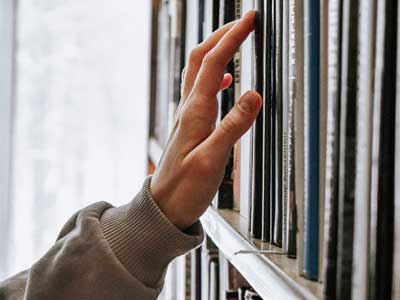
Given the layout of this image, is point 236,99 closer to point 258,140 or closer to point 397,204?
point 258,140

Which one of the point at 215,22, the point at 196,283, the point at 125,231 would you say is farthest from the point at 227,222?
the point at 196,283

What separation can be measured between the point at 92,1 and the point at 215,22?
6.07ft

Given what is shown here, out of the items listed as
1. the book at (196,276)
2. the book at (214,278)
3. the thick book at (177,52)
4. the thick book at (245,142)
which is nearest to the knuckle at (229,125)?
the thick book at (245,142)

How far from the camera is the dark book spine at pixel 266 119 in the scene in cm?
52

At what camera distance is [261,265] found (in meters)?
0.45

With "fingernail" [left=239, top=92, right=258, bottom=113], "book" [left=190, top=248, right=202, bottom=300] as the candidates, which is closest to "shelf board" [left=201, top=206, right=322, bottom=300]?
"fingernail" [left=239, top=92, right=258, bottom=113]

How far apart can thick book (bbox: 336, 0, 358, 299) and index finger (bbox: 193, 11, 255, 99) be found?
25 centimetres

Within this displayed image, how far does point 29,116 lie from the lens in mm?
2559

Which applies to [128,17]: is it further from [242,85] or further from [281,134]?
[281,134]

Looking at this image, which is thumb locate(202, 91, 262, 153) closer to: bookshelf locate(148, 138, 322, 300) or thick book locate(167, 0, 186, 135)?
bookshelf locate(148, 138, 322, 300)

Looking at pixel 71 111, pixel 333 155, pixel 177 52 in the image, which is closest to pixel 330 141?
pixel 333 155

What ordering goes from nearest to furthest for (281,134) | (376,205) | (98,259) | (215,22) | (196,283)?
(376,205), (281,134), (98,259), (215,22), (196,283)

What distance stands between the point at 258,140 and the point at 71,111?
6.85 feet

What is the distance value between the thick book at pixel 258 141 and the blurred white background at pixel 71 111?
200 centimetres
